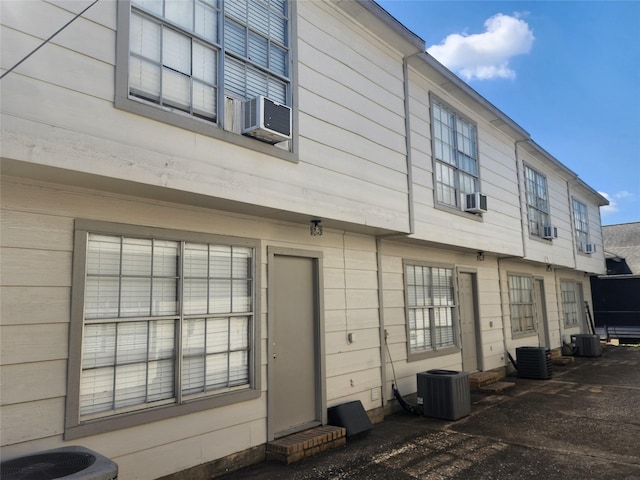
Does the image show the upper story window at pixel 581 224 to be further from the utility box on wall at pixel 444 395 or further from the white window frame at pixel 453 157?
the utility box on wall at pixel 444 395

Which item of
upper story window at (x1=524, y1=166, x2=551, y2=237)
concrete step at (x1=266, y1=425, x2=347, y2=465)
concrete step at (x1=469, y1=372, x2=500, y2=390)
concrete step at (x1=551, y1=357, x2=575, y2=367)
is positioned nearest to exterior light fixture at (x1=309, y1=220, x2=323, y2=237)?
concrete step at (x1=266, y1=425, x2=347, y2=465)

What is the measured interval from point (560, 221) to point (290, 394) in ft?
38.9

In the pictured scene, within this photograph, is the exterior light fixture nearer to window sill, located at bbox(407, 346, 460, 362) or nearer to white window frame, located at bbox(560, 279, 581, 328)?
window sill, located at bbox(407, 346, 460, 362)

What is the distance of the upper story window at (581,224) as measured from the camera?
15.8 metres

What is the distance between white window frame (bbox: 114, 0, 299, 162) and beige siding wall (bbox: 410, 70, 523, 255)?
9.42 ft

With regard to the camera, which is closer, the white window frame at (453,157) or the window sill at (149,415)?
the window sill at (149,415)

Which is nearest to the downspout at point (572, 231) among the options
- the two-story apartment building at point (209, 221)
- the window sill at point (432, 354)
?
the window sill at point (432, 354)

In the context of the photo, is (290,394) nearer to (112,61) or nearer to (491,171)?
(112,61)

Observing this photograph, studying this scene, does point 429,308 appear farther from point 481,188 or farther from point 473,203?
point 481,188

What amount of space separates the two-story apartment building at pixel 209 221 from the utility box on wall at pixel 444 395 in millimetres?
507

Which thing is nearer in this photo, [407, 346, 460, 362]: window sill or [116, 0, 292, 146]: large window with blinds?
[116, 0, 292, 146]: large window with blinds

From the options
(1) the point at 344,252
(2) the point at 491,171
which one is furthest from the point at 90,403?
(2) the point at 491,171

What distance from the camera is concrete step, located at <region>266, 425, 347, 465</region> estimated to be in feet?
15.8

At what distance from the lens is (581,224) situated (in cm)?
1639
